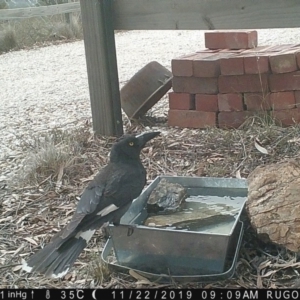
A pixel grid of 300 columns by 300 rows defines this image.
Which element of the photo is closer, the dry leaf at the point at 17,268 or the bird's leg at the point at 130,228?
the bird's leg at the point at 130,228

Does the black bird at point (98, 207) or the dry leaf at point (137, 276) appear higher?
the black bird at point (98, 207)

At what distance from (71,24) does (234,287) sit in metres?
10.7

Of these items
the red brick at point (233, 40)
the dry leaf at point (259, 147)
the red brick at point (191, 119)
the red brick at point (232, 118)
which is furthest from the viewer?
the red brick at point (233, 40)

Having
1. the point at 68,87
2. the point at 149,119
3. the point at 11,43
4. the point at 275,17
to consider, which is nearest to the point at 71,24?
the point at 11,43

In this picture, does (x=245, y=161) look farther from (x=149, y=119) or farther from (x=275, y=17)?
(x=149, y=119)

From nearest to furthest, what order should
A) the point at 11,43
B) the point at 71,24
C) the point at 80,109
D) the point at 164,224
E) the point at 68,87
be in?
the point at 164,224
the point at 80,109
the point at 68,87
the point at 11,43
the point at 71,24

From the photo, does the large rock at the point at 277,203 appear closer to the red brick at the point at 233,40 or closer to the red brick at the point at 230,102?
the red brick at the point at 230,102

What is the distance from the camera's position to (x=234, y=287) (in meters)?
2.19

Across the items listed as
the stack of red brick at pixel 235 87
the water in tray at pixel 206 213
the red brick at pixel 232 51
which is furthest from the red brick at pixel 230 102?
the water in tray at pixel 206 213

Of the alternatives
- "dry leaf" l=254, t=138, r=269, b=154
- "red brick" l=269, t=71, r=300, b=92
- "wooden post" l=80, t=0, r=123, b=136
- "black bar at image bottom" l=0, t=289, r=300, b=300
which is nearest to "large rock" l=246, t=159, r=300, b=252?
"black bar at image bottom" l=0, t=289, r=300, b=300

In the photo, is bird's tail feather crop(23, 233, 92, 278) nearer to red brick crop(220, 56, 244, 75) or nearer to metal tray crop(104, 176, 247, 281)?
metal tray crop(104, 176, 247, 281)

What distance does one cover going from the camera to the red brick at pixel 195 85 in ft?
13.4

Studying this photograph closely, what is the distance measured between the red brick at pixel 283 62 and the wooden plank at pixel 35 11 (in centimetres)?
998

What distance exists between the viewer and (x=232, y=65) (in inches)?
156
